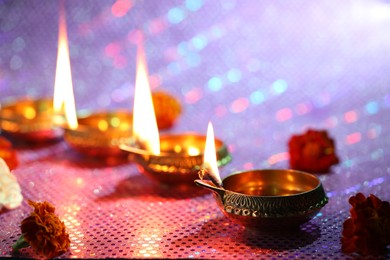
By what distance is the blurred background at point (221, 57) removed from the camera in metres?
1.56

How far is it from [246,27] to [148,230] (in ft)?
3.25

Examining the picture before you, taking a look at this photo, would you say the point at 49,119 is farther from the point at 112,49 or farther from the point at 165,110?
the point at 112,49

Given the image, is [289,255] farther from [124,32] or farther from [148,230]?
[124,32]

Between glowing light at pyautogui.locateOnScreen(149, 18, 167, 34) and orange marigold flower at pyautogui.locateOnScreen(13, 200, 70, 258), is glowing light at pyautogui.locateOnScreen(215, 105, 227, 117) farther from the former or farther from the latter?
orange marigold flower at pyautogui.locateOnScreen(13, 200, 70, 258)

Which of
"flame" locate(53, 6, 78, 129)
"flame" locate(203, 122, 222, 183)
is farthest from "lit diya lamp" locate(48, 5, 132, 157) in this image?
"flame" locate(203, 122, 222, 183)

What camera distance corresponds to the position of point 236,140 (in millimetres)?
1356

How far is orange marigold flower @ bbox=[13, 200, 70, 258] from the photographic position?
31.8 inches

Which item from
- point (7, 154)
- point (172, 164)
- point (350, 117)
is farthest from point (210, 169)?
point (350, 117)

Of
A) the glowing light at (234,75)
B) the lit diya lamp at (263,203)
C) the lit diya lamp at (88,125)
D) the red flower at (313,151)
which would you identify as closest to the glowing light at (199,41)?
the glowing light at (234,75)

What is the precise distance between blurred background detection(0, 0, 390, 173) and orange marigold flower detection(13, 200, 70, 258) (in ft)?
2.11

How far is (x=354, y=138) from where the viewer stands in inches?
52.4

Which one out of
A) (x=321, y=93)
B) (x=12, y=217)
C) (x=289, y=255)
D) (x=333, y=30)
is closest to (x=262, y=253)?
(x=289, y=255)

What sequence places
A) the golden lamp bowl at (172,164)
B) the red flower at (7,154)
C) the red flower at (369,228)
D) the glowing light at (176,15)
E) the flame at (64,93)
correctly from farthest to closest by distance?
1. the glowing light at (176,15)
2. the flame at (64,93)
3. the red flower at (7,154)
4. the golden lamp bowl at (172,164)
5. the red flower at (369,228)

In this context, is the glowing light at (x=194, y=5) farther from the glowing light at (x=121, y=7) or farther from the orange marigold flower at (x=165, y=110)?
the orange marigold flower at (x=165, y=110)
